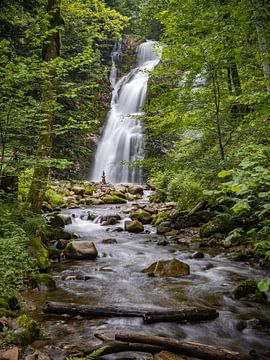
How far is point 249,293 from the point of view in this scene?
5.14 metres

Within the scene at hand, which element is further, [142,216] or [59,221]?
[142,216]

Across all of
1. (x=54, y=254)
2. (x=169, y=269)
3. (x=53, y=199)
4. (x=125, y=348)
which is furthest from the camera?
(x=53, y=199)

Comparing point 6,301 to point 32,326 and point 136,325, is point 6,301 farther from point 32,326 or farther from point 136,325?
point 136,325

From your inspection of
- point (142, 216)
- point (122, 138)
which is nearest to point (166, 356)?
point (142, 216)

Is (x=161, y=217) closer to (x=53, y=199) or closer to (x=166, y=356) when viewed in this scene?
(x=53, y=199)

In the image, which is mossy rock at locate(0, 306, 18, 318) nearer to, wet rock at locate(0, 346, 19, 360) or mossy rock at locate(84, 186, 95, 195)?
wet rock at locate(0, 346, 19, 360)

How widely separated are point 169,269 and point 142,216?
620 centimetres

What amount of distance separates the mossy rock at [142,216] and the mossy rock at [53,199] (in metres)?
3.83

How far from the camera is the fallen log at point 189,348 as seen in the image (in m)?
3.06

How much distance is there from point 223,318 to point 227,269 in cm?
234

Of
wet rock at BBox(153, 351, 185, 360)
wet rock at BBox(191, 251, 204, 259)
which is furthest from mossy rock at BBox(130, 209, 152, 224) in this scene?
wet rock at BBox(153, 351, 185, 360)

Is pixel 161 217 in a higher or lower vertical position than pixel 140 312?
higher

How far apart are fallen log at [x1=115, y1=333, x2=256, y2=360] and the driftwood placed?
76 centimetres

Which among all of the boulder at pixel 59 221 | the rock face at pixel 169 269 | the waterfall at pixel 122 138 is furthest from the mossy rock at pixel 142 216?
the waterfall at pixel 122 138
